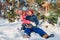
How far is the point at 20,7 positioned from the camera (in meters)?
2.04

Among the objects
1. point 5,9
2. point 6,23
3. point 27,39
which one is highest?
point 5,9

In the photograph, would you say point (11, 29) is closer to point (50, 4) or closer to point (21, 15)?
point (21, 15)

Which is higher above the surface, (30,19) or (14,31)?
(30,19)

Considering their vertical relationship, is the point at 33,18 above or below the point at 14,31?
above

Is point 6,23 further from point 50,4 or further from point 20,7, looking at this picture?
point 50,4

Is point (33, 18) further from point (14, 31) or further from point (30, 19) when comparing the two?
point (14, 31)

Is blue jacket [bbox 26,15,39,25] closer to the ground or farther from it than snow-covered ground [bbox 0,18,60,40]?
farther from it

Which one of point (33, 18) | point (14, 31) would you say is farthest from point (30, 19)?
point (14, 31)

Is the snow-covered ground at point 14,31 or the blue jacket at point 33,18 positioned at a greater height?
the blue jacket at point 33,18

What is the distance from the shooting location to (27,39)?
1971mm

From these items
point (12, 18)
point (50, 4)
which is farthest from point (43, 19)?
point (12, 18)

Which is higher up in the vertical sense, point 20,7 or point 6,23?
point 20,7

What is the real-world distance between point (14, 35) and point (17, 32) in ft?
0.13

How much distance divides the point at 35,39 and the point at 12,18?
30cm
